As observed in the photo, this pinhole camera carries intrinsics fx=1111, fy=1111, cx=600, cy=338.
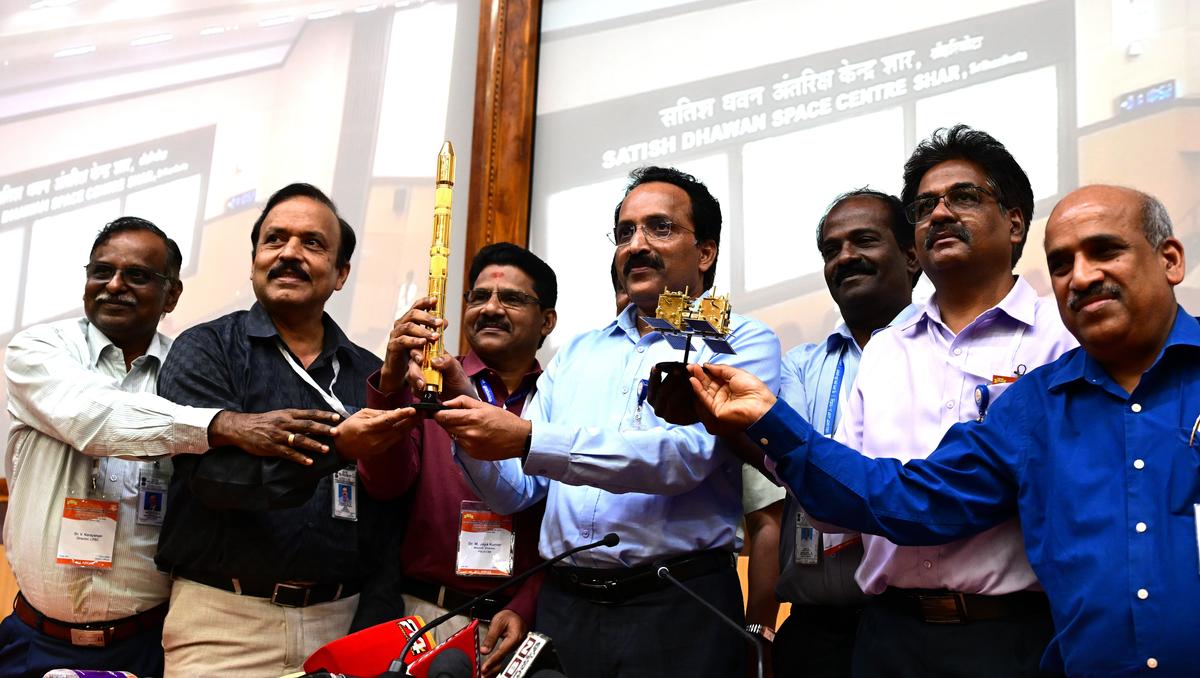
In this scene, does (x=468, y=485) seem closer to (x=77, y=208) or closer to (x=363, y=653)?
(x=363, y=653)

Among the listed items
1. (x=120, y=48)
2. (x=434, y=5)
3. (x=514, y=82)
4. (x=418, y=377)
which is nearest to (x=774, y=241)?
(x=514, y=82)

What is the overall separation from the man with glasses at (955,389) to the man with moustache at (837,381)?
16 cm

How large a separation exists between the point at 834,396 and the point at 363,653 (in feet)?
4.48

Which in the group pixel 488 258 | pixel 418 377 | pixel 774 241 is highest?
pixel 774 241

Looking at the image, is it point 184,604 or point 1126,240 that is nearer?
point 1126,240

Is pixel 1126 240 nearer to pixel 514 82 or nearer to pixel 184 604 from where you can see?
pixel 184 604

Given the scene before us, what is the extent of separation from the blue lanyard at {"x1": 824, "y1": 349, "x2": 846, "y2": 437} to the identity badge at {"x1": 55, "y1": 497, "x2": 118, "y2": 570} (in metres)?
1.90

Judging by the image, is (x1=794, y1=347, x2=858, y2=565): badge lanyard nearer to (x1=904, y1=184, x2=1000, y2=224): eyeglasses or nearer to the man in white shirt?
(x1=904, y1=184, x2=1000, y2=224): eyeglasses

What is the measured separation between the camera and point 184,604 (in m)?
2.74

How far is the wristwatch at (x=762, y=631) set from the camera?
2.67 meters

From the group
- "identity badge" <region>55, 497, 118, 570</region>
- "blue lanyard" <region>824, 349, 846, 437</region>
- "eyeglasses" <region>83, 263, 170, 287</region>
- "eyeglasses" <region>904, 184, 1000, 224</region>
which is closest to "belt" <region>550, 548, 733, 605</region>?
"blue lanyard" <region>824, 349, 846, 437</region>

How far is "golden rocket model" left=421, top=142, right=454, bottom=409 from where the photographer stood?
2.31m

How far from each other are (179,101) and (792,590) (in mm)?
3695

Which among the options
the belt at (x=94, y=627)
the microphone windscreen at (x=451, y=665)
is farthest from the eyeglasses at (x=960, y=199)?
the belt at (x=94, y=627)
